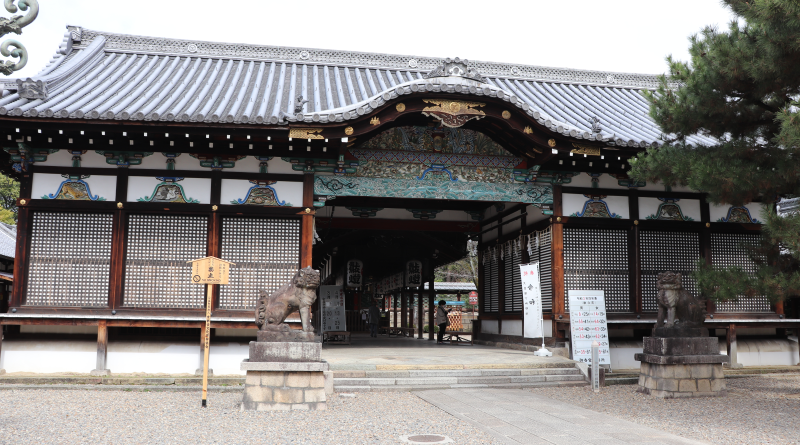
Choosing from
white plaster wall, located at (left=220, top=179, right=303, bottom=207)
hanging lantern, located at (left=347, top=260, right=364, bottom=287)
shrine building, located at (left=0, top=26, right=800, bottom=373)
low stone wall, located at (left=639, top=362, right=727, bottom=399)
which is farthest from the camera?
hanging lantern, located at (left=347, top=260, right=364, bottom=287)

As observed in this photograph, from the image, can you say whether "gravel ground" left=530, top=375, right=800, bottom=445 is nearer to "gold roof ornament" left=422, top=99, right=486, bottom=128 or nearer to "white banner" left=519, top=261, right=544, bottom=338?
"white banner" left=519, top=261, right=544, bottom=338

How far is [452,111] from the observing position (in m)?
10.4

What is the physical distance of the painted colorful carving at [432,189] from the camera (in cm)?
1102

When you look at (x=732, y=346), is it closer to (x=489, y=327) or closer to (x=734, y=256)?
(x=734, y=256)

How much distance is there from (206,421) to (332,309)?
10.6 meters

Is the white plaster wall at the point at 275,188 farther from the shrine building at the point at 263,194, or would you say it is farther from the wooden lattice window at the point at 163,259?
the wooden lattice window at the point at 163,259

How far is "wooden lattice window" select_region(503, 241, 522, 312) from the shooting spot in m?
13.7

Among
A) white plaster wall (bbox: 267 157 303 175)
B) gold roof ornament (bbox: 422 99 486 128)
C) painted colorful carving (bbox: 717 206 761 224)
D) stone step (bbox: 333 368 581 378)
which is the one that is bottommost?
stone step (bbox: 333 368 581 378)

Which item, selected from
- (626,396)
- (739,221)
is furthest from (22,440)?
(739,221)

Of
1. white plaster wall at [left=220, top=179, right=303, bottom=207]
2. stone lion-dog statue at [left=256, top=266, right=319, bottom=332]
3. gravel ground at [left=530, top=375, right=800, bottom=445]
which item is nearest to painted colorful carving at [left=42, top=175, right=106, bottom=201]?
white plaster wall at [left=220, top=179, right=303, bottom=207]

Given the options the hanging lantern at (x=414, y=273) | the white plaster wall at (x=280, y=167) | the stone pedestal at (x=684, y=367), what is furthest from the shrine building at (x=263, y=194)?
the hanging lantern at (x=414, y=273)

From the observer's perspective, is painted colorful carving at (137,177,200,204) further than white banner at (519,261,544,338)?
No

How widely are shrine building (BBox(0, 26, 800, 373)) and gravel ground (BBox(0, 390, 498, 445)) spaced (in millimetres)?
1866

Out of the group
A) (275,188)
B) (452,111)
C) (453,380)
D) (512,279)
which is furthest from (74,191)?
(512,279)
